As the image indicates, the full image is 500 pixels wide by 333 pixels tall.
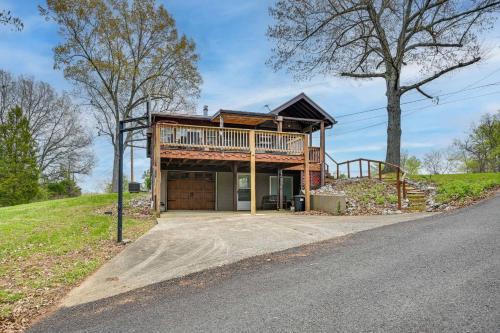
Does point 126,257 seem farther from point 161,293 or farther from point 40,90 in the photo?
point 40,90

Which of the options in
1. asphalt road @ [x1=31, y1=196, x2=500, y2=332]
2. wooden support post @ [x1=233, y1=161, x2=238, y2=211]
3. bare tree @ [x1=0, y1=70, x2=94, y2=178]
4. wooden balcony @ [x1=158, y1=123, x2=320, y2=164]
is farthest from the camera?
bare tree @ [x1=0, y1=70, x2=94, y2=178]

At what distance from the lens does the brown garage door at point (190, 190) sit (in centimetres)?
1836

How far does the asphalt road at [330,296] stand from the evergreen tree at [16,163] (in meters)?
26.9

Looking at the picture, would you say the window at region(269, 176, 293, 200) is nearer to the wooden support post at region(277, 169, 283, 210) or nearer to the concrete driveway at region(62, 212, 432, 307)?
the wooden support post at region(277, 169, 283, 210)

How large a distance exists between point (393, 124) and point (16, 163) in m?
27.8

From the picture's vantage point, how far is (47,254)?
8.05 meters

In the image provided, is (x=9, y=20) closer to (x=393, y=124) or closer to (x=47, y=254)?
(x=47, y=254)

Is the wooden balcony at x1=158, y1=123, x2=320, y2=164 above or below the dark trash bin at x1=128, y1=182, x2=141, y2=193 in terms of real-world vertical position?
above

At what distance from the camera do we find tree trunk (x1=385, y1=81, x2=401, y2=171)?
19812 mm

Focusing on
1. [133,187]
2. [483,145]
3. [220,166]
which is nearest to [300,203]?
[220,166]

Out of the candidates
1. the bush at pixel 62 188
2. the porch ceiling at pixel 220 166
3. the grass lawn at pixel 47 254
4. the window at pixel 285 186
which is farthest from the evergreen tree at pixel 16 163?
the window at pixel 285 186

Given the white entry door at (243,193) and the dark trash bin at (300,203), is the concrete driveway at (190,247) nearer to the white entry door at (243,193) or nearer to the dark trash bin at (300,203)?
the dark trash bin at (300,203)

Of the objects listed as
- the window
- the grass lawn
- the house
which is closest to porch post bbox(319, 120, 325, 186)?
the house

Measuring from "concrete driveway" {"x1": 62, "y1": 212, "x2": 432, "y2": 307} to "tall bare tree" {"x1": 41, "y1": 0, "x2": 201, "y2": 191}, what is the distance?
1873 centimetres
